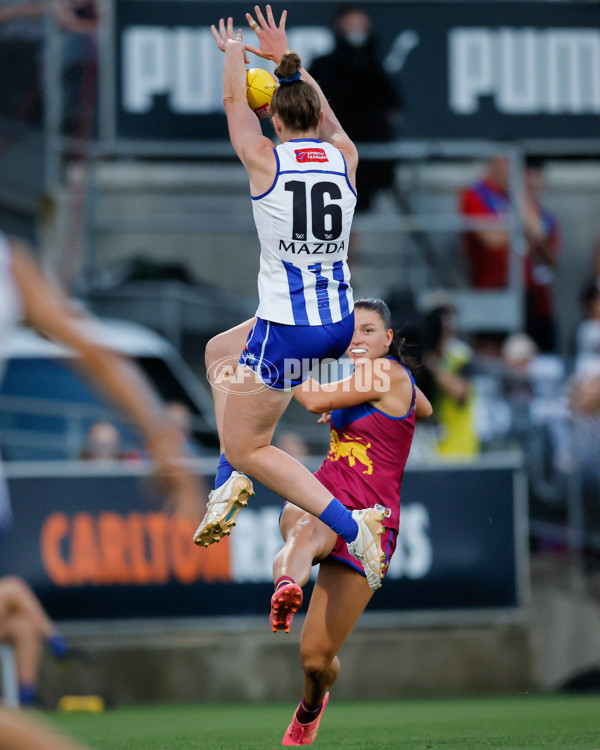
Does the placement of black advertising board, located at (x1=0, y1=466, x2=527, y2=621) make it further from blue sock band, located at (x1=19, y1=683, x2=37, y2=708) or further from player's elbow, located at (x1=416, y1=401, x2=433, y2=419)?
player's elbow, located at (x1=416, y1=401, x2=433, y2=419)

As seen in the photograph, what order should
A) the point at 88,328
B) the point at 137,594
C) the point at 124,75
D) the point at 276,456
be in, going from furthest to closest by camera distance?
the point at 124,75 < the point at 137,594 < the point at 276,456 < the point at 88,328

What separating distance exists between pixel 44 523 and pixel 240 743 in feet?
14.1

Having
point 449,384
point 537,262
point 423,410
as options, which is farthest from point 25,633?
point 537,262

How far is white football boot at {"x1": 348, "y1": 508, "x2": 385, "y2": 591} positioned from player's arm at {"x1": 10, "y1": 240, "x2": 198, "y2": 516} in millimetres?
2609

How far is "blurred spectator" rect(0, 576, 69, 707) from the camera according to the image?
10.3 m

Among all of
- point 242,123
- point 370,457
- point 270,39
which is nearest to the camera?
point 242,123

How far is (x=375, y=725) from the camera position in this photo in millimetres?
8805

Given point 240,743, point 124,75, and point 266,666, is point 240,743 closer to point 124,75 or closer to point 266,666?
point 266,666

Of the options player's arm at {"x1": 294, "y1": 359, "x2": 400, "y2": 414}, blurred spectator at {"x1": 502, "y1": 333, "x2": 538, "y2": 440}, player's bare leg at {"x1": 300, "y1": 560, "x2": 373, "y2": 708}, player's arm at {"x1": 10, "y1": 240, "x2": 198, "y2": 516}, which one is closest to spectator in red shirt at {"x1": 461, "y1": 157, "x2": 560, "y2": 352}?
blurred spectator at {"x1": 502, "y1": 333, "x2": 538, "y2": 440}

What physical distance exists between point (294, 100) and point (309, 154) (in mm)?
268

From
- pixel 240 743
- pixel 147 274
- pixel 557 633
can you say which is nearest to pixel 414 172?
pixel 147 274

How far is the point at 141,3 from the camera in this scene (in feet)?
42.1

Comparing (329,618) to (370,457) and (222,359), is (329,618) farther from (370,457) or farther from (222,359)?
(222,359)

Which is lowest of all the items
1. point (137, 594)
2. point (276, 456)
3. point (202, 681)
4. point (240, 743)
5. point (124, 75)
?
point (202, 681)
